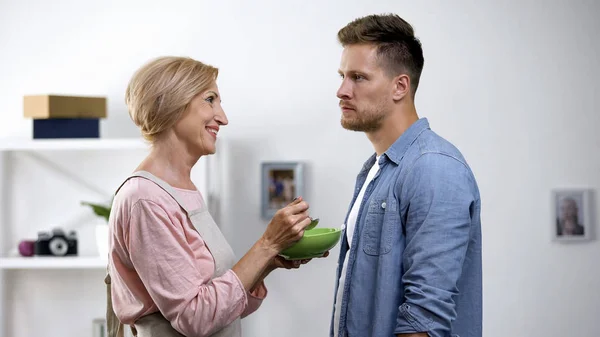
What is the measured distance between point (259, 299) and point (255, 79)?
4.07 feet

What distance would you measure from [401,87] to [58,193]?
1.84m

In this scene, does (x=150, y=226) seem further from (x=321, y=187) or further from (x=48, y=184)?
(x=48, y=184)

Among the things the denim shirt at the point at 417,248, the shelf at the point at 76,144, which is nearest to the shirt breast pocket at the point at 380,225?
the denim shirt at the point at 417,248

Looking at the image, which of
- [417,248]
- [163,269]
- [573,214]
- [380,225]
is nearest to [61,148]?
[163,269]

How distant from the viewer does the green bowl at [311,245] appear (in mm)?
1799

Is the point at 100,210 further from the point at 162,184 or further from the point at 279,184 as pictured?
the point at 162,184

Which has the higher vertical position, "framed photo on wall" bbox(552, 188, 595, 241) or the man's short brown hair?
the man's short brown hair

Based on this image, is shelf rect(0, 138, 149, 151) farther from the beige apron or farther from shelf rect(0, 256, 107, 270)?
the beige apron

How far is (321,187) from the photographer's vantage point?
2.97m

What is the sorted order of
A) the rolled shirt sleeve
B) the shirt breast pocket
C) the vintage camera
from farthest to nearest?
the vintage camera
the shirt breast pocket
the rolled shirt sleeve

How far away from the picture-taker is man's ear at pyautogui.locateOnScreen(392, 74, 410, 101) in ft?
5.98

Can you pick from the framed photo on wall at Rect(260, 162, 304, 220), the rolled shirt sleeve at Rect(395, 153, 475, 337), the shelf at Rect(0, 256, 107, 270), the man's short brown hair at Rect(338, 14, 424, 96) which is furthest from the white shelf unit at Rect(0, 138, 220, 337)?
the rolled shirt sleeve at Rect(395, 153, 475, 337)

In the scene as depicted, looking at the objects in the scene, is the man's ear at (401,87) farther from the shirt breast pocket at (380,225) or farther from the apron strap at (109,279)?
the apron strap at (109,279)

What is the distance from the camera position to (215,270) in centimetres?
177
